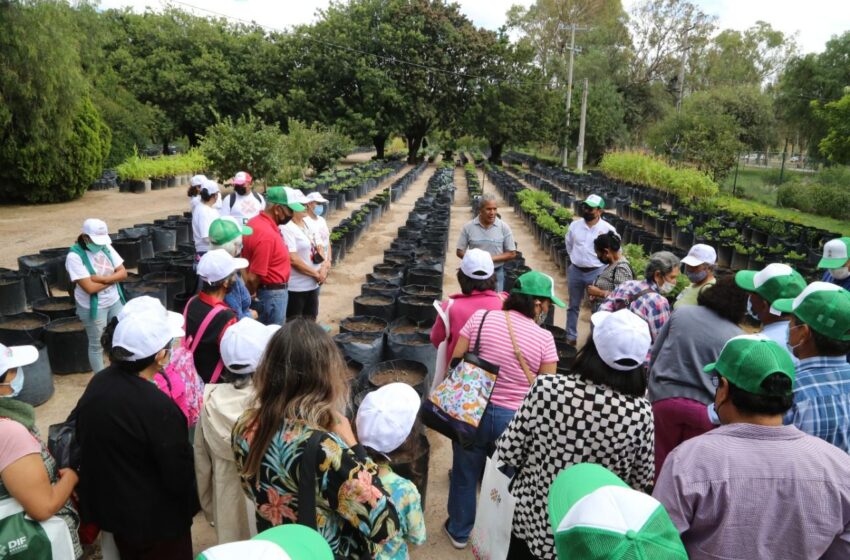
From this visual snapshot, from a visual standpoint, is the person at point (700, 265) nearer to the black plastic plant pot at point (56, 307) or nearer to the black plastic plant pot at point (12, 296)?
the black plastic plant pot at point (56, 307)

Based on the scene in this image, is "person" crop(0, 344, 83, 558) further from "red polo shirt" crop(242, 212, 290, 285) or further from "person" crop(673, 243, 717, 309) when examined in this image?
"person" crop(673, 243, 717, 309)

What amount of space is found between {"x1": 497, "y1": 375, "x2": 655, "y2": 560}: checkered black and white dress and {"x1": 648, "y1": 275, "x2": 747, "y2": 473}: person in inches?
32.8

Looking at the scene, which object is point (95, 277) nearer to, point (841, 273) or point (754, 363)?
point (754, 363)

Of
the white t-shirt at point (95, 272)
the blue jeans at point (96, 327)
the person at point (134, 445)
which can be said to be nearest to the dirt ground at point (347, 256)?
the blue jeans at point (96, 327)

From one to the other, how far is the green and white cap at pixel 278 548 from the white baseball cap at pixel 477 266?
2245 mm

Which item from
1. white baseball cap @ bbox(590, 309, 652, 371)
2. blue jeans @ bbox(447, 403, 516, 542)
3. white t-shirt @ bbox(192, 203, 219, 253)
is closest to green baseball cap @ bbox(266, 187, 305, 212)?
white t-shirt @ bbox(192, 203, 219, 253)

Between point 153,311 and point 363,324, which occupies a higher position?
point 153,311

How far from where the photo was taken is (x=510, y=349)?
2627 millimetres

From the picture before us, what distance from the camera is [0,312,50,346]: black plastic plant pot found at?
485cm

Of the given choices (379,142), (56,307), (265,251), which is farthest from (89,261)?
(379,142)

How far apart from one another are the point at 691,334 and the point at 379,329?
344 cm

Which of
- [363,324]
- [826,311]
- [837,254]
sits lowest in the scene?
[363,324]

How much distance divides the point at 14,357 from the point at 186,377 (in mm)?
740

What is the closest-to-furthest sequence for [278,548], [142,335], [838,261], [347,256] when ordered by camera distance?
[278,548] → [142,335] → [838,261] → [347,256]
